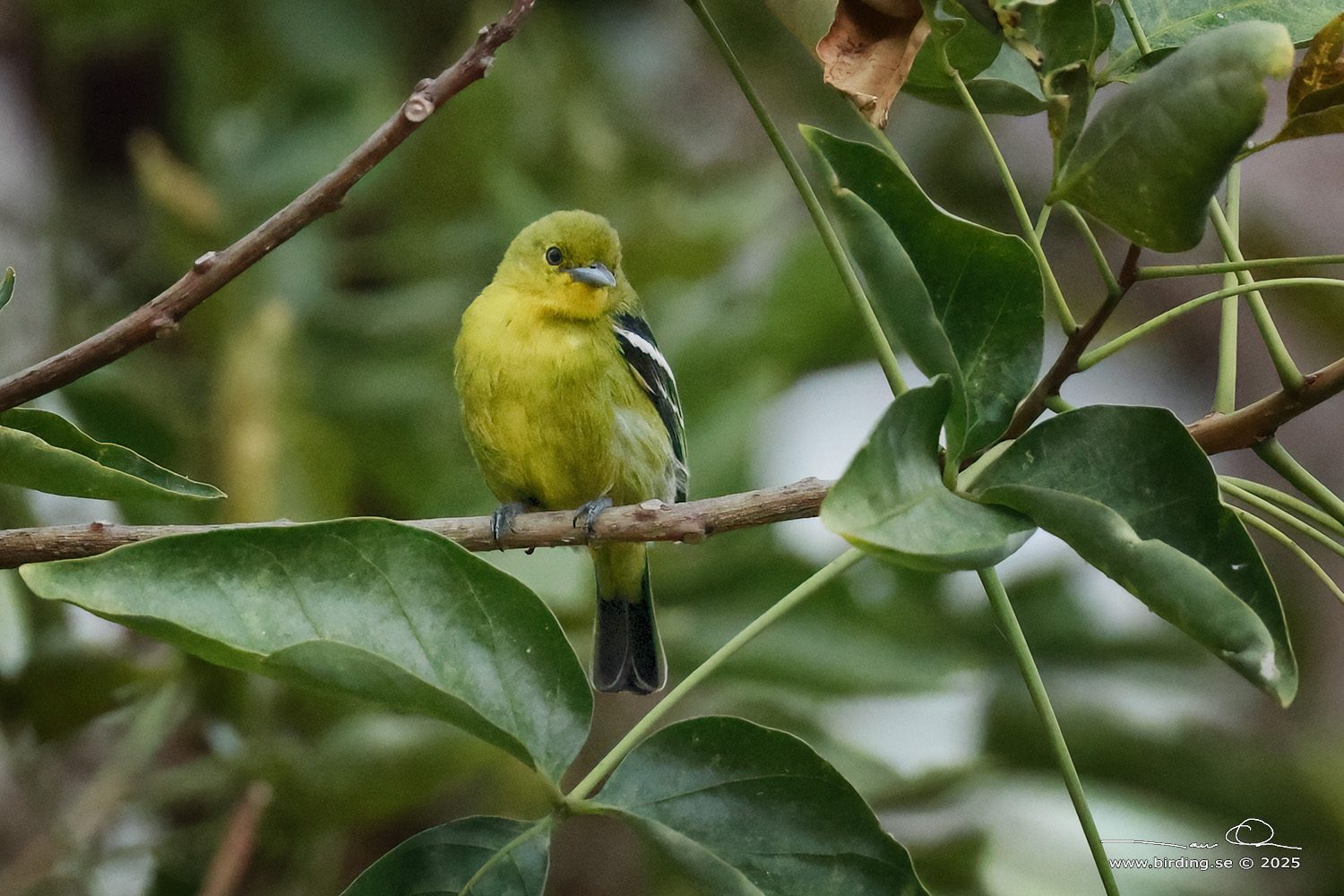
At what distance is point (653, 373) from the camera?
3.00m

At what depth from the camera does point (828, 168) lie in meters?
1.14

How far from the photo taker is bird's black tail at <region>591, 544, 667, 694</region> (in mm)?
3078

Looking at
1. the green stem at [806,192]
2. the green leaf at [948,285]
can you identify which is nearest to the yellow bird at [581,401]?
the green stem at [806,192]

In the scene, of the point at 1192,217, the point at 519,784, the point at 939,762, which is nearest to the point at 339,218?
the point at 519,784

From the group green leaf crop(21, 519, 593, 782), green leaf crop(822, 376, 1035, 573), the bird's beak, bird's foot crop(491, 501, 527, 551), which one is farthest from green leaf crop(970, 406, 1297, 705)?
the bird's beak

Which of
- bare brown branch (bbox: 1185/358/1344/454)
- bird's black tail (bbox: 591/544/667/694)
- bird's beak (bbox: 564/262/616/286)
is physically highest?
bird's beak (bbox: 564/262/616/286)

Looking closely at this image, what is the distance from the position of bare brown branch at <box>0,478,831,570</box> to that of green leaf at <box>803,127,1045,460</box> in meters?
0.21

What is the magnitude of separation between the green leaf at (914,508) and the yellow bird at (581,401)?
1.60 m

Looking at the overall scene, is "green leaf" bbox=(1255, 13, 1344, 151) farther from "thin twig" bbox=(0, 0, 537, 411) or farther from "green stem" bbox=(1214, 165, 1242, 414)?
"thin twig" bbox=(0, 0, 537, 411)

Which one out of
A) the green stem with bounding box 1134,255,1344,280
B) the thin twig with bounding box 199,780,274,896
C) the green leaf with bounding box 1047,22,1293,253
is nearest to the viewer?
the green leaf with bounding box 1047,22,1293,253

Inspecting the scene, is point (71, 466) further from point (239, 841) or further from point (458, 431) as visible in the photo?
point (458, 431)

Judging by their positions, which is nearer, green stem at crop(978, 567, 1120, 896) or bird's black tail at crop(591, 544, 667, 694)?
green stem at crop(978, 567, 1120, 896)

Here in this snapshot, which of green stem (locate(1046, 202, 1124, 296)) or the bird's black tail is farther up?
green stem (locate(1046, 202, 1124, 296))
